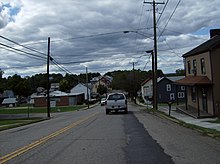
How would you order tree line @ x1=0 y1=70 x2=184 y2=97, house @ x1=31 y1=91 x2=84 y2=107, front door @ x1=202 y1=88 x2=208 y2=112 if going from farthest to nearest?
tree line @ x1=0 y1=70 x2=184 y2=97
house @ x1=31 y1=91 x2=84 y2=107
front door @ x1=202 y1=88 x2=208 y2=112

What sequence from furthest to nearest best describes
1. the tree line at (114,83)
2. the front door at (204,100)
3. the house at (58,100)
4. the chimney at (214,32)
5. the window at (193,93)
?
the tree line at (114,83)
the house at (58,100)
the chimney at (214,32)
the window at (193,93)
the front door at (204,100)

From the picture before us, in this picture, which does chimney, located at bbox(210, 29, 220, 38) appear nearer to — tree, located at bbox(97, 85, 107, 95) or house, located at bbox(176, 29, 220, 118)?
house, located at bbox(176, 29, 220, 118)

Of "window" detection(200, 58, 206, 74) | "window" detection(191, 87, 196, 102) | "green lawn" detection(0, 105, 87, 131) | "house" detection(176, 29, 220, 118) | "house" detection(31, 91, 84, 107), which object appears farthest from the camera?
"house" detection(31, 91, 84, 107)

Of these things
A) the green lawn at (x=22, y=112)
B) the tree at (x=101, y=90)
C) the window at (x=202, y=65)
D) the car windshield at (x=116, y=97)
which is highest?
the tree at (x=101, y=90)

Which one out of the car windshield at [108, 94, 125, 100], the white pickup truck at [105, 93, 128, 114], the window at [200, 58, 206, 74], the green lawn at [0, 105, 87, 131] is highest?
the window at [200, 58, 206, 74]

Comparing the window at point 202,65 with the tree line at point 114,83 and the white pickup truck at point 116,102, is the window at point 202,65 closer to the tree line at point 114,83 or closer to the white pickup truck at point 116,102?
the white pickup truck at point 116,102

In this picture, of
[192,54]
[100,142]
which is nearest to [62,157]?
[100,142]

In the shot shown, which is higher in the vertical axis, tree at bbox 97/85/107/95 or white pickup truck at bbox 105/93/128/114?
tree at bbox 97/85/107/95

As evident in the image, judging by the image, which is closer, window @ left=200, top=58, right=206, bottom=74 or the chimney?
window @ left=200, top=58, right=206, bottom=74

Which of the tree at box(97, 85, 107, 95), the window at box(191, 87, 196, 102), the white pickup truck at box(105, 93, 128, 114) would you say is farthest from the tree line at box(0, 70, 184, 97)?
the window at box(191, 87, 196, 102)

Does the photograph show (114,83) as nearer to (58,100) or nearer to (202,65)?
(58,100)

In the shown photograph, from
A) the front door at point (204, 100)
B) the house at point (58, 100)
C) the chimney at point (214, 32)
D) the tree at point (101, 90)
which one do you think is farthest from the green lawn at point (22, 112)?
the tree at point (101, 90)

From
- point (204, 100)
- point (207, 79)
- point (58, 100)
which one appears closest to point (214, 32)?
point (207, 79)

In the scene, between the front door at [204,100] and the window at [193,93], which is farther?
the window at [193,93]
